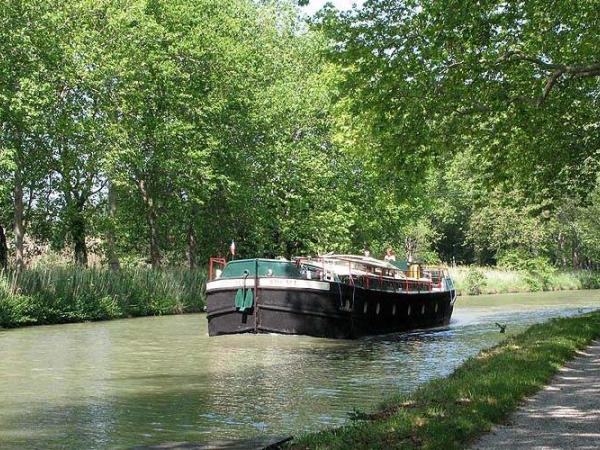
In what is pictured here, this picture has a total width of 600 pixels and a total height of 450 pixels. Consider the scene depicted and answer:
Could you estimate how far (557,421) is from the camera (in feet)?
28.5

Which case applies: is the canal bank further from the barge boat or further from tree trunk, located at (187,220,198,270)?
the barge boat

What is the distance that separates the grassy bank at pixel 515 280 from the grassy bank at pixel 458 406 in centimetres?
4157

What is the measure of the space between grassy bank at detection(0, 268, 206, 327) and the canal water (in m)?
1.77

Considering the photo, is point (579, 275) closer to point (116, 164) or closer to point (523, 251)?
point (523, 251)

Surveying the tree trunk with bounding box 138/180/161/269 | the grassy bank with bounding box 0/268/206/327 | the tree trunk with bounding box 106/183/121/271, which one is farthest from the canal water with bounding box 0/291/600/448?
the tree trunk with bounding box 138/180/161/269

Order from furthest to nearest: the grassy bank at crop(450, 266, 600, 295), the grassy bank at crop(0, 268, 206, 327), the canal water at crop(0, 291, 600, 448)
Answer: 1. the grassy bank at crop(450, 266, 600, 295)
2. the grassy bank at crop(0, 268, 206, 327)
3. the canal water at crop(0, 291, 600, 448)

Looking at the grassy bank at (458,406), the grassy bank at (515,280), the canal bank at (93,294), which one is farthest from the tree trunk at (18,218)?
the grassy bank at (515,280)

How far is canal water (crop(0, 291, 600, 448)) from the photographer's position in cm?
1080

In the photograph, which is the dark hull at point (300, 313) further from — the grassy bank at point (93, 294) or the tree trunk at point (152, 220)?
the tree trunk at point (152, 220)

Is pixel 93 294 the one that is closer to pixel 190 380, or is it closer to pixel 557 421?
pixel 190 380

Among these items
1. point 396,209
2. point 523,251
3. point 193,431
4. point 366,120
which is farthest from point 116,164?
point 523,251

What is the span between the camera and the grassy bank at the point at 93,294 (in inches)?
1117

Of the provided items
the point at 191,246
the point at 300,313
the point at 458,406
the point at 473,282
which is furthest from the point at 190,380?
the point at 473,282

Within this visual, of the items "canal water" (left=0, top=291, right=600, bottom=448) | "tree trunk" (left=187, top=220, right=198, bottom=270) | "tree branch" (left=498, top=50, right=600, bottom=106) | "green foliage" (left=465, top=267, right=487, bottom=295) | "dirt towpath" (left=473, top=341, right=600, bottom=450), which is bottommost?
"canal water" (left=0, top=291, right=600, bottom=448)
